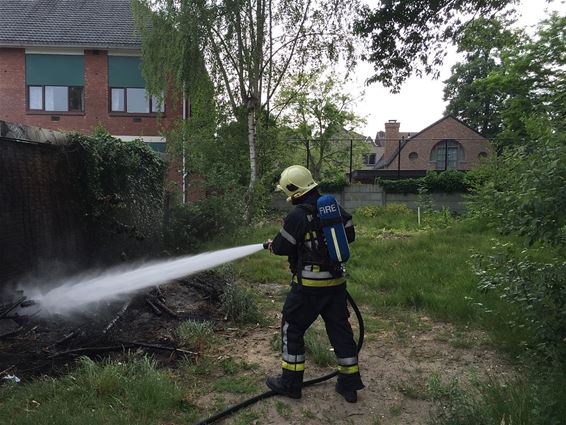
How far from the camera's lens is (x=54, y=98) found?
19.9m

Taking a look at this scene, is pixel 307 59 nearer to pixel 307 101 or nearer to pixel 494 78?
pixel 494 78

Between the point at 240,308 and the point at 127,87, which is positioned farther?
the point at 127,87

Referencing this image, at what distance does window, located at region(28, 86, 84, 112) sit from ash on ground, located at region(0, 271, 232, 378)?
55.6 feet

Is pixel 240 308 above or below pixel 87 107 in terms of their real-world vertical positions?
below

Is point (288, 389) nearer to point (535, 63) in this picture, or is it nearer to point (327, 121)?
point (535, 63)

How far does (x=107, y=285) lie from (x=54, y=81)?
56.1ft

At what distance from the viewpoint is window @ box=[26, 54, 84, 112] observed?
778 inches

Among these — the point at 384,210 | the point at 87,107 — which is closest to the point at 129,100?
the point at 87,107

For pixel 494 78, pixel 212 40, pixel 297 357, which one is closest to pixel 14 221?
pixel 297 357

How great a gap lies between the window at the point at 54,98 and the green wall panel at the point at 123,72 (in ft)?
4.99

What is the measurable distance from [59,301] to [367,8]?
642 centimetres

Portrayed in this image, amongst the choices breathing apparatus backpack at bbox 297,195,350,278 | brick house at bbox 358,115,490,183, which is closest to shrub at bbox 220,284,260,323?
breathing apparatus backpack at bbox 297,195,350,278

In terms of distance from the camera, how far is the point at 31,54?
19.7 meters

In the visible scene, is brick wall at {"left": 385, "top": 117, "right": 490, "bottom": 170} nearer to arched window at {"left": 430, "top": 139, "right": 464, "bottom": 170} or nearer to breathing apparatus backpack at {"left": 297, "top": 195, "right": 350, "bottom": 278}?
arched window at {"left": 430, "top": 139, "right": 464, "bottom": 170}
